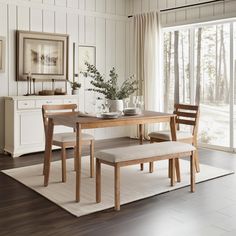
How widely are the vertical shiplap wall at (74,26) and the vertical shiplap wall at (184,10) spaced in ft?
1.20

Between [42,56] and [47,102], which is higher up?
[42,56]

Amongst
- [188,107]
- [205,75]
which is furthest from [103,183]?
[205,75]

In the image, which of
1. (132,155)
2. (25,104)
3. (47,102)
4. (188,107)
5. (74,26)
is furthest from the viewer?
(74,26)

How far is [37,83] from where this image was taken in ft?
20.1

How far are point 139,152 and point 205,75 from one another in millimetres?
3356

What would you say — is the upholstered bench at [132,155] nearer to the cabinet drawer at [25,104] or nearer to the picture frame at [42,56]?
the cabinet drawer at [25,104]

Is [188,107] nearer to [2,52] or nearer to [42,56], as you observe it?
[42,56]

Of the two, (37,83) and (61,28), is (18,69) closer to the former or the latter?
(37,83)

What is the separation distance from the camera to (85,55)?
6.76 m

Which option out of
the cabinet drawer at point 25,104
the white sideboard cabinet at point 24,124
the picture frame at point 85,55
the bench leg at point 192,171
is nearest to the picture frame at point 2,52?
the white sideboard cabinet at point 24,124

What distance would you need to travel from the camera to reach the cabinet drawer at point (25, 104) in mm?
5471

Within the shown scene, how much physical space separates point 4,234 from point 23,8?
13.8ft

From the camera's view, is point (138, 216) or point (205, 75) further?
point (205, 75)

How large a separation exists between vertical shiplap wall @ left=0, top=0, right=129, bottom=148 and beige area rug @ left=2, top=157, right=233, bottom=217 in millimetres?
1719
